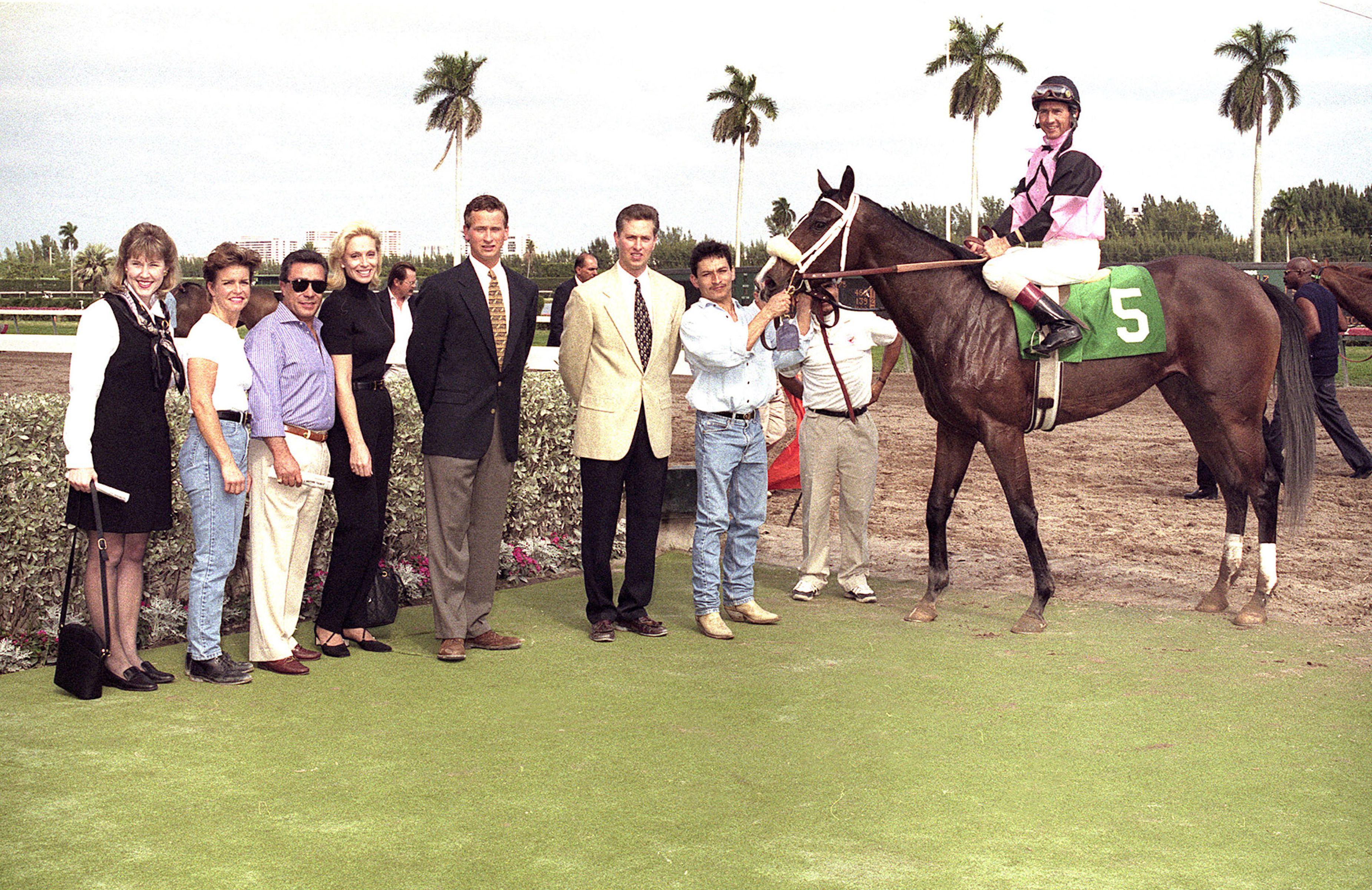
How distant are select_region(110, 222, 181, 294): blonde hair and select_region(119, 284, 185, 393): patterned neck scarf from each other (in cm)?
6

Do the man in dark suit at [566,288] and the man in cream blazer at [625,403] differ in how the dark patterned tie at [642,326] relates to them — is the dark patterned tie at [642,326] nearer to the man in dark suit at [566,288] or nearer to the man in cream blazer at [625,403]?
the man in cream blazer at [625,403]

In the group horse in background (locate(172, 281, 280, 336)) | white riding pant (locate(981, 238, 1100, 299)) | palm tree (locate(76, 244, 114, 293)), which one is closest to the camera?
white riding pant (locate(981, 238, 1100, 299))

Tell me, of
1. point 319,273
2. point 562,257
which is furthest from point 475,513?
point 562,257

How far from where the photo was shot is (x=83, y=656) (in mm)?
4348

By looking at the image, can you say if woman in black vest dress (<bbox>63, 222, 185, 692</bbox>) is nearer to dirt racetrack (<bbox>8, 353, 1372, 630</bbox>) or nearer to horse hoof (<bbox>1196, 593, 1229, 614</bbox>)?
dirt racetrack (<bbox>8, 353, 1372, 630</bbox>)

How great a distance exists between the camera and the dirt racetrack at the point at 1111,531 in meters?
6.29

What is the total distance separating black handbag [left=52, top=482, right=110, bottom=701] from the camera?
4.34 meters

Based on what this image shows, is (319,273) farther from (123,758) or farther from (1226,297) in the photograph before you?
(1226,297)

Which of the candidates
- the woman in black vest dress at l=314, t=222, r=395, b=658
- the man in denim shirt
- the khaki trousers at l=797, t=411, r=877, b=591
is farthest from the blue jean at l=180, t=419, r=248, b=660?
the khaki trousers at l=797, t=411, r=877, b=591

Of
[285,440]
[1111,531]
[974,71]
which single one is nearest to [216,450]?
[285,440]

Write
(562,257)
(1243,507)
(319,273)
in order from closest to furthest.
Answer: (319,273)
(1243,507)
(562,257)

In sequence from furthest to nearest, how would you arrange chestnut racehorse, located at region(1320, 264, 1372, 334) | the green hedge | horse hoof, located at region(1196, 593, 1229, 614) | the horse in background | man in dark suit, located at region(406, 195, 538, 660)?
chestnut racehorse, located at region(1320, 264, 1372, 334)
the horse in background
horse hoof, located at region(1196, 593, 1229, 614)
man in dark suit, located at region(406, 195, 538, 660)
the green hedge

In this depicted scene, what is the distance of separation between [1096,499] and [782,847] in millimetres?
6525

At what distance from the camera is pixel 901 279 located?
18.7ft
